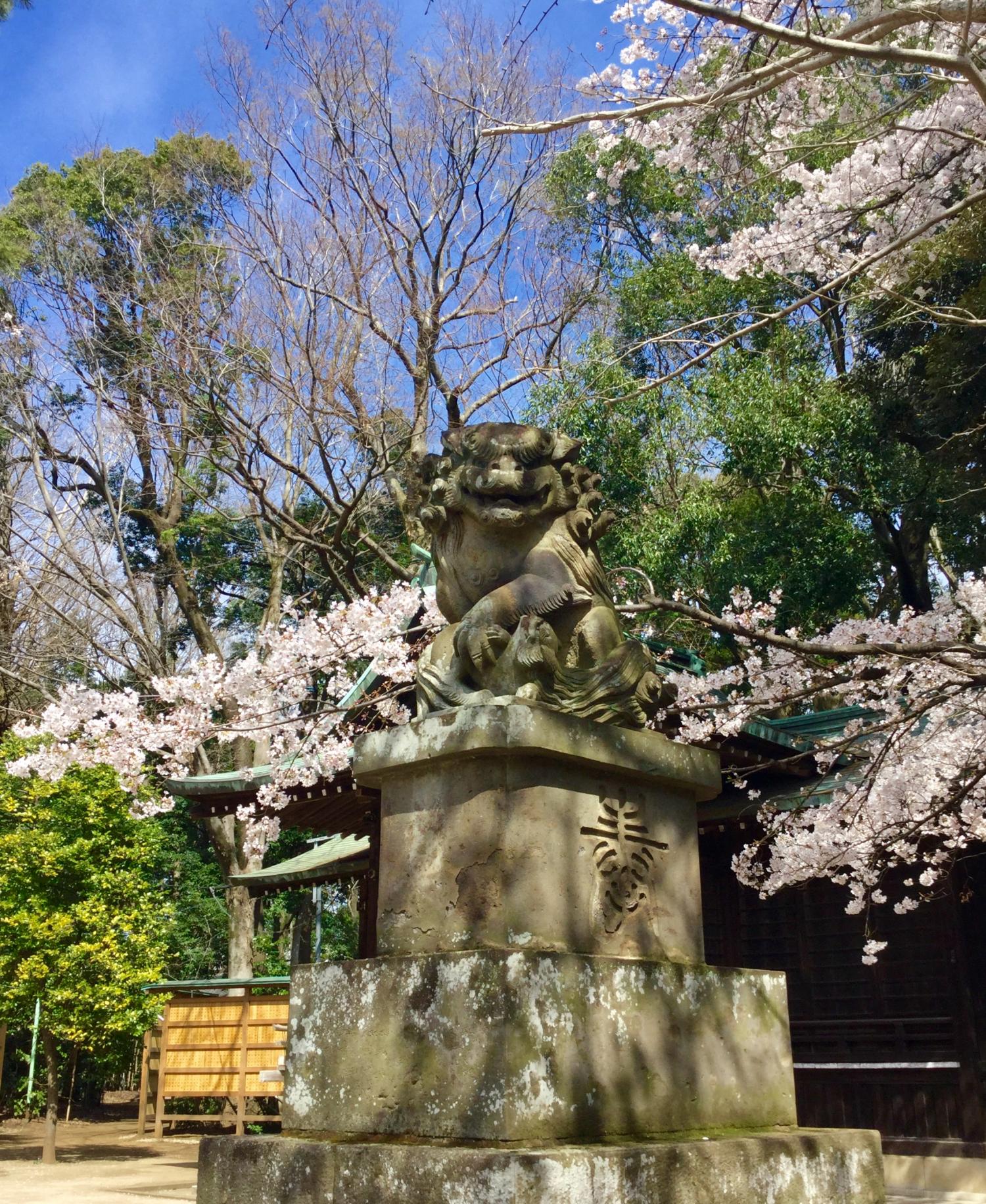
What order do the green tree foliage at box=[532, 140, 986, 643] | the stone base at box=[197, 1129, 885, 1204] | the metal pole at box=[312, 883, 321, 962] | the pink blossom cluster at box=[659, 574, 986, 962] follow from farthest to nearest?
1. the metal pole at box=[312, 883, 321, 962]
2. the green tree foliage at box=[532, 140, 986, 643]
3. the pink blossom cluster at box=[659, 574, 986, 962]
4. the stone base at box=[197, 1129, 885, 1204]

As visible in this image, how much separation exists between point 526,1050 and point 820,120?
8.82 meters

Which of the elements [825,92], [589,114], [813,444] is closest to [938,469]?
[813,444]

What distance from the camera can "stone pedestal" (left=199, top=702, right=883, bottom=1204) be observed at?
3.00m

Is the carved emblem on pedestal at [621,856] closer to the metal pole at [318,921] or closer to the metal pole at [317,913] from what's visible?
the metal pole at [317,913]

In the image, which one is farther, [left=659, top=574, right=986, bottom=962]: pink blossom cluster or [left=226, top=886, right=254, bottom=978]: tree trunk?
[left=226, top=886, right=254, bottom=978]: tree trunk

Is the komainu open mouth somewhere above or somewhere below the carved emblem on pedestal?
above

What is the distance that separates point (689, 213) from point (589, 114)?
48.0 ft

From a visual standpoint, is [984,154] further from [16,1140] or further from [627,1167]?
[16,1140]

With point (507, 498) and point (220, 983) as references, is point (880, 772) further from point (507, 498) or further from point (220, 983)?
point (220, 983)

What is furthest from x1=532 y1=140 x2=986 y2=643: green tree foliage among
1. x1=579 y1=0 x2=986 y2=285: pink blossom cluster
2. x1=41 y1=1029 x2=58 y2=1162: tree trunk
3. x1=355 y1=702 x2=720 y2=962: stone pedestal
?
x1=355 y1=702 x2=720 y2=962: stone pedestal

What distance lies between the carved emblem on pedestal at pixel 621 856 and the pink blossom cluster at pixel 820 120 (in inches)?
120

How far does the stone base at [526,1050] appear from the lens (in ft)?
9.97

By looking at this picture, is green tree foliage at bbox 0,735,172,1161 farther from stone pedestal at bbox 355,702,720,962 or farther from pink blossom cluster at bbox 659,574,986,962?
stone pedestal at bbox 355,702,720,962

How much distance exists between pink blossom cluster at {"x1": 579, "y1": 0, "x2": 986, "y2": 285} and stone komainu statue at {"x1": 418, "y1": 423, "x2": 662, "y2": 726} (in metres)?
1.95
